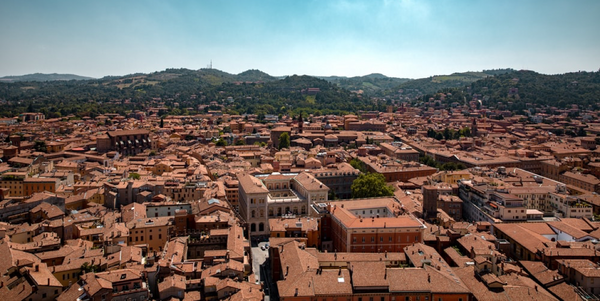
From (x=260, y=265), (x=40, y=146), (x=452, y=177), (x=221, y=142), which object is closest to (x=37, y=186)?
(x=260, y=265)

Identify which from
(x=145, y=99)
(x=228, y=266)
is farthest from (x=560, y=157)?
(x=145, y=99)

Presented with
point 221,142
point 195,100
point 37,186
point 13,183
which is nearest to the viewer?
point 37,186

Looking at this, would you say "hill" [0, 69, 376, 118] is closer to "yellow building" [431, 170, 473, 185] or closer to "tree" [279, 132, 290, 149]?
"tree" [279, 132, 290, 149]

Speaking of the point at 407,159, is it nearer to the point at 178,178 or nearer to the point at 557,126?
the point at 178,178

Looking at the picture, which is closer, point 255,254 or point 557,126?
point 255,254

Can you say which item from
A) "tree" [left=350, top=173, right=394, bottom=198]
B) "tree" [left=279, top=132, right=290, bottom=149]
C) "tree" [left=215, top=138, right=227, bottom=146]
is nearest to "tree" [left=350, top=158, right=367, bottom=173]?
"tree" [left=350, top=173, right=394, bottom=198]

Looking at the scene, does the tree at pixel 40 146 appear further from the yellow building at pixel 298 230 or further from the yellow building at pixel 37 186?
the yellow building at pixel 298 230

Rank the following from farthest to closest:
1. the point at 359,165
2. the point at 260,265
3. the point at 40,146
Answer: the point at 40,146 → the point at 359,165 → the point at 260,265

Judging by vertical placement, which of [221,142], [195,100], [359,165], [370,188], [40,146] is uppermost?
[195,100]

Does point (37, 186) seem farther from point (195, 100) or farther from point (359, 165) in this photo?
point (195, 100)
